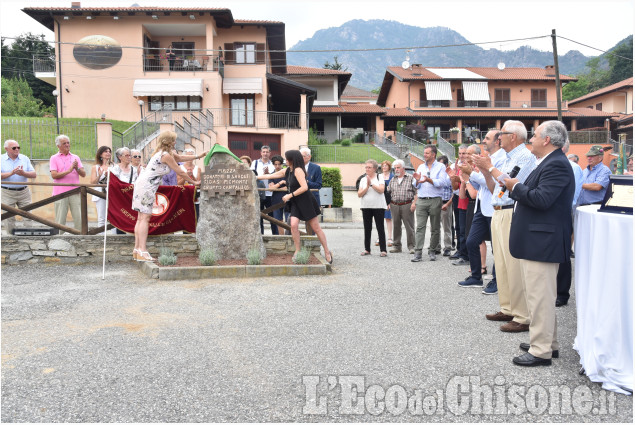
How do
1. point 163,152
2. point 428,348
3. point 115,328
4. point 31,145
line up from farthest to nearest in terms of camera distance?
point 31,145
point 163,152
point 115,328
point 428,348

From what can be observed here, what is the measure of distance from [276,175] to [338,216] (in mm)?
8342

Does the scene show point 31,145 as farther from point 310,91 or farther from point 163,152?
point 310,91

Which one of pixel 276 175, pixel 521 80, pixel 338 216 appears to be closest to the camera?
pixel 276 175

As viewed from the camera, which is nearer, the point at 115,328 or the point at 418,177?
the point at 115,328

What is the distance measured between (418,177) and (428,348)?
5351 mm

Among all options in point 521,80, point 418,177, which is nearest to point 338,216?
point 418,177

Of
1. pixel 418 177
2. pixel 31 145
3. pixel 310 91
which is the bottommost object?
pixel 418 177

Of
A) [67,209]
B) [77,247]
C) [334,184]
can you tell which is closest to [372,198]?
[77,247]

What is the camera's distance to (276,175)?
30.5ft

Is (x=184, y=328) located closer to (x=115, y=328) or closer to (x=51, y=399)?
(x=115, y=328)

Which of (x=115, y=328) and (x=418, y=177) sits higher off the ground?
(x=418, y=177)

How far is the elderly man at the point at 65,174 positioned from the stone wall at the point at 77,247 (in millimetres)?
724

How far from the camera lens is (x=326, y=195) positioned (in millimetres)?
17359

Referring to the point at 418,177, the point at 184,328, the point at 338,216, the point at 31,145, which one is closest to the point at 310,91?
the point at 338,216
